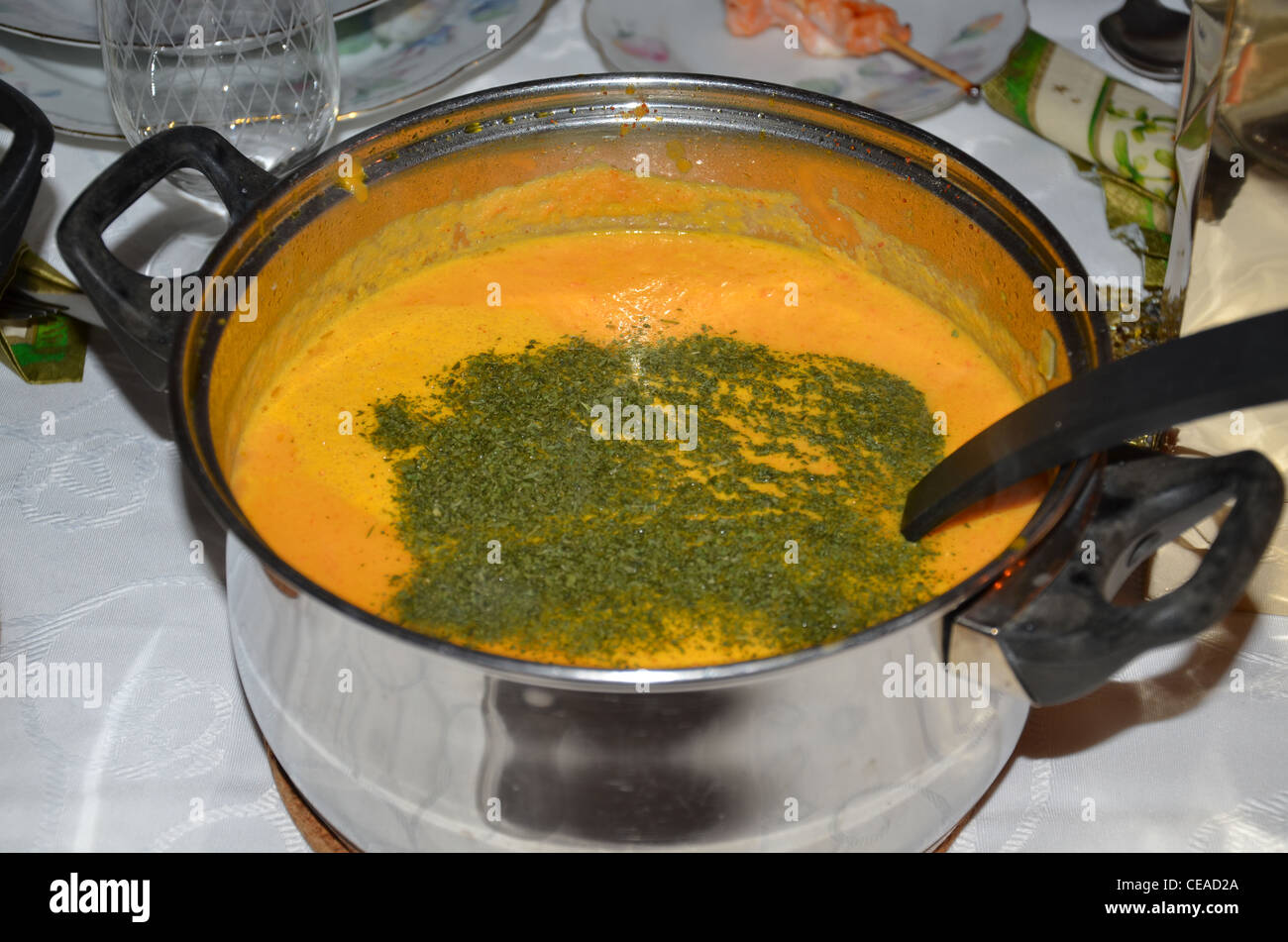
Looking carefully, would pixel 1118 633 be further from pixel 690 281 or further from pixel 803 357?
pixel 690 281

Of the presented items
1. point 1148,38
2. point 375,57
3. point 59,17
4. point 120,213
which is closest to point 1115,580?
point 120,213

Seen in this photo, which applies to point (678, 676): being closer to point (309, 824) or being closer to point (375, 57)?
point (309, 824)

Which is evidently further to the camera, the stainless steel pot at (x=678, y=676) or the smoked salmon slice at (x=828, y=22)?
the smoked salmon slice at (x=828, y=22)

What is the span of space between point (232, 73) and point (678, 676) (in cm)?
110

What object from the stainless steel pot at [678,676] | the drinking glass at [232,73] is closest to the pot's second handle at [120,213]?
the stainless steel pot at [678,676]

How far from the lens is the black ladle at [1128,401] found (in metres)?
0.62

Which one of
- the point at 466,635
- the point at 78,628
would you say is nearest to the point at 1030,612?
the point at 466,635

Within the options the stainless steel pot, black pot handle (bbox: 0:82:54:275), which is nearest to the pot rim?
the stainless steel pot

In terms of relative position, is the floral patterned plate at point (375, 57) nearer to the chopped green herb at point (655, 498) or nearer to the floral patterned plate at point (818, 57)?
the floral patterned plate at point (818, 57)

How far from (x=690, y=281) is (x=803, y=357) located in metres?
0.17

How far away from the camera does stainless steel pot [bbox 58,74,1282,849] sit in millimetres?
727

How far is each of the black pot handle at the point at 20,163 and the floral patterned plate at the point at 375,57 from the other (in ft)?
1.46

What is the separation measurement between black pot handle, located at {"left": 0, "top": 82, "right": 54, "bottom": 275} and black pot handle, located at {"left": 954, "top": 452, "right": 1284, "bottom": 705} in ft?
2.58
